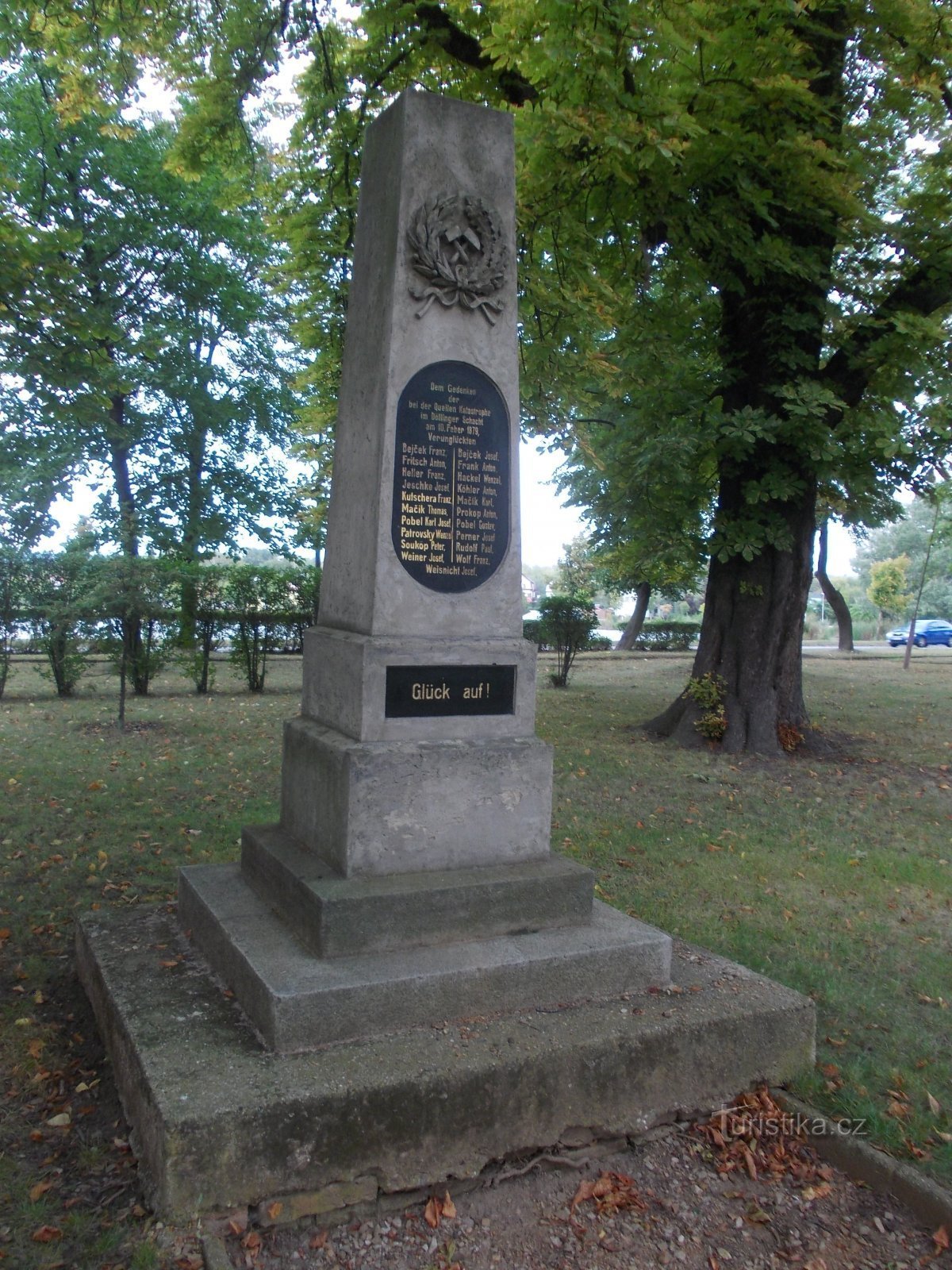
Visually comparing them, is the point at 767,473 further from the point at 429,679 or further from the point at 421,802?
the point at 421,802

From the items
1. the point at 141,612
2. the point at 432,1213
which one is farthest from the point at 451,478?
the point at 141,612

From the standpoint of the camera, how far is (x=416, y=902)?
384 centimetres

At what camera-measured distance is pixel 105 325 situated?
348 inches

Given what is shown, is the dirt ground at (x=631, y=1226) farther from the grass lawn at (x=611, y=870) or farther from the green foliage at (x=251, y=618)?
the green foliage at (x=251, y=618)

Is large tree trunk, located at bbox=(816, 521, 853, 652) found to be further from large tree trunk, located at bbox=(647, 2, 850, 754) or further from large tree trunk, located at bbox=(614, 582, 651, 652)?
large tree trunk, located at bbox=(647, 2, 850, 754)

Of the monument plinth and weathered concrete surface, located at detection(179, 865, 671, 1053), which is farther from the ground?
the monument plinth

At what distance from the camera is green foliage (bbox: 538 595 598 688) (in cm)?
1770

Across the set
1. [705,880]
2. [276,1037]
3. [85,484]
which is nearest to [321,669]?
[276,1037]

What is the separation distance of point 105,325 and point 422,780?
22.5 ft

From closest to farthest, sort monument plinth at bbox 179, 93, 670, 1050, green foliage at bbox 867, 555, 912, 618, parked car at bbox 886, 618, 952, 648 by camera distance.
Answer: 1. monument plinth at bbox 179, 93, 670, 1050
2. green foliage at bbox 867, 555, 912, 618
3. parked car at bbox 886, 618, 952, 648

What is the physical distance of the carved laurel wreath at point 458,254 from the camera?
167 inches

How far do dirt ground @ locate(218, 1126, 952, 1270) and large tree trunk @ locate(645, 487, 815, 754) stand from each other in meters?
7.94

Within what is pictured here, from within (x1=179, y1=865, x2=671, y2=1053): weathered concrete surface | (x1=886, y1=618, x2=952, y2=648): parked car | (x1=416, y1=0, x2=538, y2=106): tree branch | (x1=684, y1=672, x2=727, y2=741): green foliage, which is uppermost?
(x1=416, y1=0, x2=538, y2=106): tree branch

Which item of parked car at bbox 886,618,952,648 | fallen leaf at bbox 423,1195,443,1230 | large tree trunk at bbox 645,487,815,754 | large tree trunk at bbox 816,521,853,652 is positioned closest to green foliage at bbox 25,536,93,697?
large tree trunk at bbox 645,487,815,754
